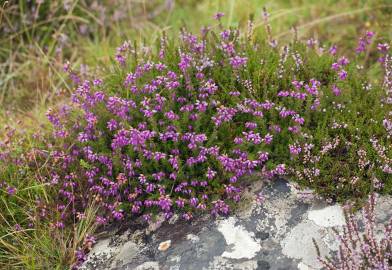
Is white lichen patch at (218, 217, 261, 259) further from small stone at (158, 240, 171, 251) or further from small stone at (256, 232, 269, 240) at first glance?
small stone at (158, 240, 171, 251)

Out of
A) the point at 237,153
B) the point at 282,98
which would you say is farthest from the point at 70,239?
the point at 282,98

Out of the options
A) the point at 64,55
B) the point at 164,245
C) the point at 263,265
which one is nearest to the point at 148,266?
the point at 164,245

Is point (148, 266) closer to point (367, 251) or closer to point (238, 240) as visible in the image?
point (238, 240)

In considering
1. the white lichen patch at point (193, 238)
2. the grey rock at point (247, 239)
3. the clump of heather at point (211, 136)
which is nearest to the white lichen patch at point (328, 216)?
the grey rock at point (247, 239)

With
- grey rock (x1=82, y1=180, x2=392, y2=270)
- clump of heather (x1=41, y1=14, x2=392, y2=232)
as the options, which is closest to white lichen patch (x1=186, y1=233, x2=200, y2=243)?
A: grey rock (x1=82, y1=180, x2=392, y2=270)

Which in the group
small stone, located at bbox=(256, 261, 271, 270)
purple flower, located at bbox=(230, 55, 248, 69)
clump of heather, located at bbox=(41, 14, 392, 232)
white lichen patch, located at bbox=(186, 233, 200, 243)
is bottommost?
small stone, located at bbox=(256, 261, 271, 270)
